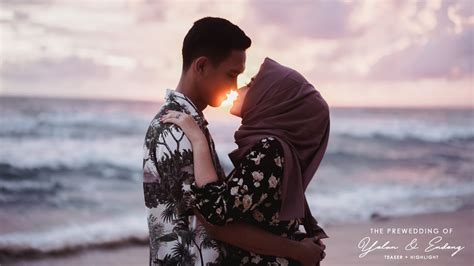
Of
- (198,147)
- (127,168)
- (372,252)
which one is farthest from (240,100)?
(127,168)

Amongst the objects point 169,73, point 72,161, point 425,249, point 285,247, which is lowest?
point 285,247

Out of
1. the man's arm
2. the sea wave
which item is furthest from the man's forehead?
the sea wave

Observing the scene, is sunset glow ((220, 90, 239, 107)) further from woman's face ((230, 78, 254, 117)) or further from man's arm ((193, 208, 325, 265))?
man's arm ((193, 208, 325, 265))

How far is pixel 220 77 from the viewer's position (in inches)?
84.6

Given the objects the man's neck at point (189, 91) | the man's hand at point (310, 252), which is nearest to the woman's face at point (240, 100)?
the man's neck at point (189, 91)

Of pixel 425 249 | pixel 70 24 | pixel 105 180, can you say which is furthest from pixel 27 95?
pixel 425 249

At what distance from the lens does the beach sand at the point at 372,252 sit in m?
5.77

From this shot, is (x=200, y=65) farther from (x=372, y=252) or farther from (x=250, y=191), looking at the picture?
(x=372, y=252)

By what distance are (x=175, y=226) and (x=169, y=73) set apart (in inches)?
484

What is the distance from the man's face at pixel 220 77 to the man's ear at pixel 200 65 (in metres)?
0.02

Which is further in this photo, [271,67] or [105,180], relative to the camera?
[105,180]

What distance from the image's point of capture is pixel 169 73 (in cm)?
1420

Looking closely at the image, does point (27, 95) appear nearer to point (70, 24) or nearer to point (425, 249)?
point (70, 24)

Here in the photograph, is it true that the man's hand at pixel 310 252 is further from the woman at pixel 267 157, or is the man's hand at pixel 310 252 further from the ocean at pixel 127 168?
the ocean at pixel 127 168
